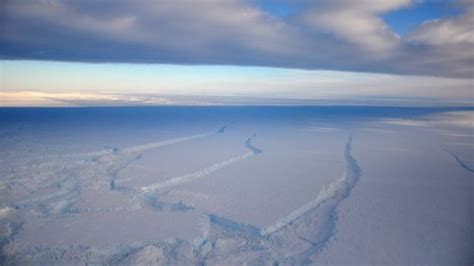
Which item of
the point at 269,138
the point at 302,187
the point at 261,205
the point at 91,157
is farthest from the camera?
the point at 269,138

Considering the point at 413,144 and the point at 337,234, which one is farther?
the point at 413,144

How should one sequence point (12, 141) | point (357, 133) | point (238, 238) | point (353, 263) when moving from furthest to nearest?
point (357, 133) → point (12, 141) → point (238, 238) → point (353, 263)

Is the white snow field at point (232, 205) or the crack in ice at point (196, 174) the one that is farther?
the crack in ice at point (196, 174)

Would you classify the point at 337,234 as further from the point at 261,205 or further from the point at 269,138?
the point at 269,138

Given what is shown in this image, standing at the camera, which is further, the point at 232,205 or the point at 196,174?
the point at 196,174

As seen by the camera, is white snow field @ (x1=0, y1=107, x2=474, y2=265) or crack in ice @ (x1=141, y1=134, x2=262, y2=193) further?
crack in ice @ (x1=141, y1=134, x2=262, y2=193)

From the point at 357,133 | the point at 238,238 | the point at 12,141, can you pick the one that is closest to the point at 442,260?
the point at 238,238

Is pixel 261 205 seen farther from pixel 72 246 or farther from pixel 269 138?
pixel 269 138
